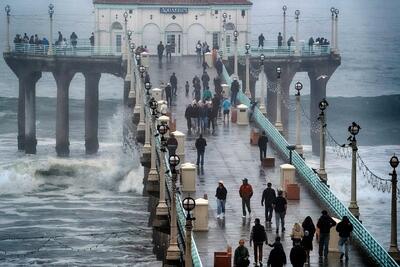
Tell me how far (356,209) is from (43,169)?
4114 centimetres

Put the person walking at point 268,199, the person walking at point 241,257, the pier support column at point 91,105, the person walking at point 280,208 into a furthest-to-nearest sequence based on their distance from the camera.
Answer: the pier support column at point 91,105, the person walking at point 268,199, the person walking at point 280,208, the person walking at point 241,257

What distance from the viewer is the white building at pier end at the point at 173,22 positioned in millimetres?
89000

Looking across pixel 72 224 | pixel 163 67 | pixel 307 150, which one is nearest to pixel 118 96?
pixel 307 150

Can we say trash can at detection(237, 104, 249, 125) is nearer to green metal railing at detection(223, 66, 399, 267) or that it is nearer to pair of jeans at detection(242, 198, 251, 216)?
green metal railing at detection(223, 66, 399, 267)

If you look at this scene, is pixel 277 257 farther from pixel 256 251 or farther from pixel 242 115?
pixel 242 115

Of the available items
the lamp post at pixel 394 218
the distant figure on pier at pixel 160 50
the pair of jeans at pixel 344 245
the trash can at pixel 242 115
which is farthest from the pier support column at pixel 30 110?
the lamp post at pixel 394 218

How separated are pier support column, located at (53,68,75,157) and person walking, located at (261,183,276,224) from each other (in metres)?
47.2

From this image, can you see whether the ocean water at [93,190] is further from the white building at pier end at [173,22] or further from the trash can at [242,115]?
the white building at pier end at [173,22]

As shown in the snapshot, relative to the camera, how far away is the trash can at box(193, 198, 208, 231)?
1581 inches

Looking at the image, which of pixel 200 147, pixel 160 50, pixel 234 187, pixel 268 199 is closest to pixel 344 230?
pixel 268 199

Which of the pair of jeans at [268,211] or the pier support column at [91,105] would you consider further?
the pier support column at [91,105]

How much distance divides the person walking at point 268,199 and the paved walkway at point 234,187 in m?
0.30

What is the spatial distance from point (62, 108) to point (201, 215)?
160 feet

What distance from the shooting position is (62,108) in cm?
8819
